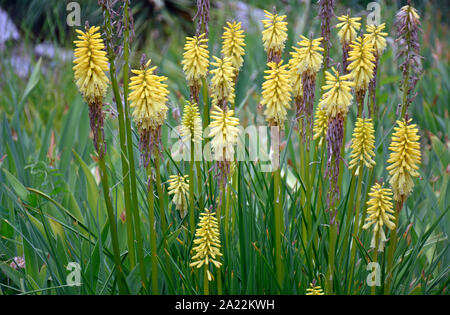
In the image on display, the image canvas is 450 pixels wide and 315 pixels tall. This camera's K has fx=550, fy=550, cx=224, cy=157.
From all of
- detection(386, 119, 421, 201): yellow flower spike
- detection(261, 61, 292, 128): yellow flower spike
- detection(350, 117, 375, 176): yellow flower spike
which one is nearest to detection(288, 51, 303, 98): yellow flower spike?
detection(261, 61, 292, 128): yellow flower spike

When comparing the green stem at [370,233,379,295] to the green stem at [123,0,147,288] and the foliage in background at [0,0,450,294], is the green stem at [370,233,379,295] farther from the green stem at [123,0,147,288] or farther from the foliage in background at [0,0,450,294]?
the green stem at [123,0,147,288]

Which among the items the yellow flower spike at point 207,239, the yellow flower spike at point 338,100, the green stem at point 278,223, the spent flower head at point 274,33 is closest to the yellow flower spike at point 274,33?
the spent flower head at point 274,33

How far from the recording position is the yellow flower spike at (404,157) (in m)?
1.71

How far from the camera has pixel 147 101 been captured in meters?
1.68

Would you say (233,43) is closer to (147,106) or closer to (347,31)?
(347,31)

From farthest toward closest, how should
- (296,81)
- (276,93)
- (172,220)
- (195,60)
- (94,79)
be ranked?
(172,220), (296,81), (195,60), (276,93), (94,79)

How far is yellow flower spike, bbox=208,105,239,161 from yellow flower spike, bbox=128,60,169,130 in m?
0.17

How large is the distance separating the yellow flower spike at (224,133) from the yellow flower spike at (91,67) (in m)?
0.36

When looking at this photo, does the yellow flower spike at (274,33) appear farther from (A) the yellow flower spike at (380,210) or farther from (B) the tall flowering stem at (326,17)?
(A) the yellow flower spike at (380,210)

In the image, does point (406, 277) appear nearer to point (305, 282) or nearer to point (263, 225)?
point (305, 282)

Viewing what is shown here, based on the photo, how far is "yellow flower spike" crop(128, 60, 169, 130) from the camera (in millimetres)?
1681

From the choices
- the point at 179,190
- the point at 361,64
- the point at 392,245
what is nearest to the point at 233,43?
the point at 361,64

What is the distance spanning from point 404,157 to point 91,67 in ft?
3.36

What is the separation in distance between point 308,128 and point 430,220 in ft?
3.90
